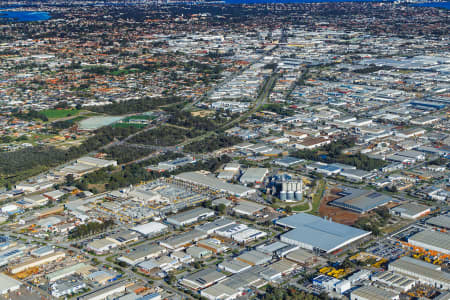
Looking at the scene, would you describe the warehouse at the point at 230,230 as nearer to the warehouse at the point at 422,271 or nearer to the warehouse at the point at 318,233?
the warehouse at the point at 318,233

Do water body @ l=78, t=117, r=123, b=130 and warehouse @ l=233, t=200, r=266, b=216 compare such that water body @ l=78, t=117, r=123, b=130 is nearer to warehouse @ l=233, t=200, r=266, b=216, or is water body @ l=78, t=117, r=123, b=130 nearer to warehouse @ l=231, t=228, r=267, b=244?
warehouse @ l=233, t=200, r=266, b=216

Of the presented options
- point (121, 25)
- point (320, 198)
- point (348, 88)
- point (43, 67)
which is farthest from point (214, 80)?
point (121, 25)

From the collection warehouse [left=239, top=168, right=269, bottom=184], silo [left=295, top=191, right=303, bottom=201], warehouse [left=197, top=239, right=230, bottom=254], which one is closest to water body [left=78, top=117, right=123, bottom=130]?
warehouse [left=239, top=168, right=269, bottom=184]

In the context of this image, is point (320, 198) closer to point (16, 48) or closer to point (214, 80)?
point (214, 80)

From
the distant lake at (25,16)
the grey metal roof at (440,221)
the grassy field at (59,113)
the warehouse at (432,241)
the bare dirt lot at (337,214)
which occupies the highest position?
the distant lake at (25,16)

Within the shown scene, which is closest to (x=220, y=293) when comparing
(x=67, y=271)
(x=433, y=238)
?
(x=67, y=271)

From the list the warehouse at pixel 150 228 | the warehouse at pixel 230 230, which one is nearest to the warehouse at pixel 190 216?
the warehouse at pixel 150 228

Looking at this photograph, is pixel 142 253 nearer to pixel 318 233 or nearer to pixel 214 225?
pixel 214 225
